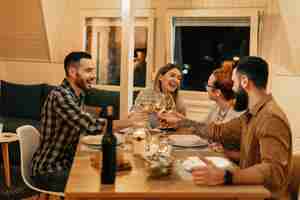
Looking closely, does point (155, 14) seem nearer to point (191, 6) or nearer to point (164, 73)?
point (191, 6)

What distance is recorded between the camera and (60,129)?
9.17 ft

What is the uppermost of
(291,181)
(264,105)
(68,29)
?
(68,29)

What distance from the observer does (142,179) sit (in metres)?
1.82

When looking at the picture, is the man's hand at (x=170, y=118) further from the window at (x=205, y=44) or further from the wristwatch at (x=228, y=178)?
the window at (x=205, y=44)

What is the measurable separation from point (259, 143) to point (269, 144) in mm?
155

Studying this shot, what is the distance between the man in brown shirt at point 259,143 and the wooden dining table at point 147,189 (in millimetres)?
47

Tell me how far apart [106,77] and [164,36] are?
1.01 metres

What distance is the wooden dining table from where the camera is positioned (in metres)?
1.67

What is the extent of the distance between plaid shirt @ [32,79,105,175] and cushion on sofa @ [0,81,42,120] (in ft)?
9.77

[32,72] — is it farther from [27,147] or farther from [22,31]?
[27,147]

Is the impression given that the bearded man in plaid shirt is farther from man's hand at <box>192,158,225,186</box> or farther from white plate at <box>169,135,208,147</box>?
man's hand at <box>192,158,225,186</box>

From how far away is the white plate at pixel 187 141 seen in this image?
2.46 m

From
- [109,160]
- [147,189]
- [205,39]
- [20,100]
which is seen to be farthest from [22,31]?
[147,189]

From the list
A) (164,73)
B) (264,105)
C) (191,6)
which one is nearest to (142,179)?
(264,105)
